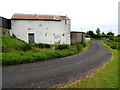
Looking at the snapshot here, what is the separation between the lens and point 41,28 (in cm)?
3080

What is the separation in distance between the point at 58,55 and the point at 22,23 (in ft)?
55.8

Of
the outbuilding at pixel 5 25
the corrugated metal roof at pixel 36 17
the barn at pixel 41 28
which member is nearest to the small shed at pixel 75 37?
the barn at pixel 41 28

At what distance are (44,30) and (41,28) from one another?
91 centimetres

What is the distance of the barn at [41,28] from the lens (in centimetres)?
3002

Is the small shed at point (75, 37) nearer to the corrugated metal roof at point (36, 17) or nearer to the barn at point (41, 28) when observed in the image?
the barn at point (41, 28)

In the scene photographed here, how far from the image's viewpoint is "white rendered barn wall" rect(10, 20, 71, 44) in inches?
1182

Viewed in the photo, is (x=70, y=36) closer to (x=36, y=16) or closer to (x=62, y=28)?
(x=62, y=28)

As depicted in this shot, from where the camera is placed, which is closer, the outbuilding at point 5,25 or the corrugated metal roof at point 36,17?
the outbuilding at point 5,25

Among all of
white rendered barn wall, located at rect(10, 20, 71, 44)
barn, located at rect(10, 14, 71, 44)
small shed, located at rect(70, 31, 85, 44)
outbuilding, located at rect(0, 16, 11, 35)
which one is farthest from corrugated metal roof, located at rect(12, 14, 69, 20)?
small shed, located at rect(70, 31, 85, 44)

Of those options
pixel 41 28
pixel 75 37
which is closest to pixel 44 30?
pixel 41 28

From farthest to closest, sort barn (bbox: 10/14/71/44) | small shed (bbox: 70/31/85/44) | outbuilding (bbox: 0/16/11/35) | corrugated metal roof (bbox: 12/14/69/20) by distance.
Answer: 1. small shed (bbox: 70/31/85/44)
2. corrugated metal roof (bbox: 12/14/69/20)
3. barn (bbox: 10/14/71/44)
4. outbuilding (bbox: 0/16/11/35)

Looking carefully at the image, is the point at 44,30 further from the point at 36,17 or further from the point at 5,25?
the point at 5,25

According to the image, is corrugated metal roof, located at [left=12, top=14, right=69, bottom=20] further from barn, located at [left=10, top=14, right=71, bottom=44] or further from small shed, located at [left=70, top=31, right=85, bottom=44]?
small shed, located at [left=70, top=31, right=85, bottom=44]

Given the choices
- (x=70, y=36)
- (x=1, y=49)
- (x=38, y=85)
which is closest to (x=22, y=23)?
(x=70, y=36)
